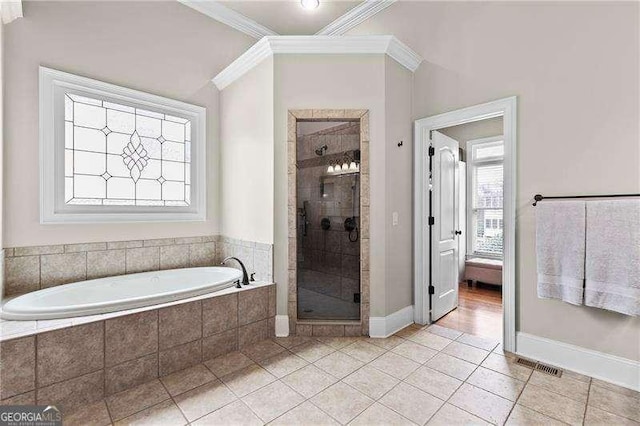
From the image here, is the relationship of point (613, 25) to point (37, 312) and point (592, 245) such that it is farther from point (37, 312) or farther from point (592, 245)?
point (37, 312)

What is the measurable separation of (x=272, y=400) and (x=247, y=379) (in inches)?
12.1

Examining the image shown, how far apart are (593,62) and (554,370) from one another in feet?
7.22

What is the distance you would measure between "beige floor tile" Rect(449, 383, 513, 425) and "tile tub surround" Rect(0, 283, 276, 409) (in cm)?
162

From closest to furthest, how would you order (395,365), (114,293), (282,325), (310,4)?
(395,365) < (114,293) < (282,325) < (310,4)

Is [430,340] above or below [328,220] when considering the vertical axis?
below

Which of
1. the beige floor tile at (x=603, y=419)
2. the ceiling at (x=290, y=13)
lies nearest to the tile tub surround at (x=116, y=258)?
the beige floor tile at (x=603, y=419)

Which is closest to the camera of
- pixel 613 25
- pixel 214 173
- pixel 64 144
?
pixel 613 25

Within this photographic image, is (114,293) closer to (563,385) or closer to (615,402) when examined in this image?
(563,385)

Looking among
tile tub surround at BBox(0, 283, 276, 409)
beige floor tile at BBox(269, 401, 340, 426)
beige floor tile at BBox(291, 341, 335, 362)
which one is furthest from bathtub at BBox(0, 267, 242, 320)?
beige floor tile at BBox(269, 401, 340, 426)

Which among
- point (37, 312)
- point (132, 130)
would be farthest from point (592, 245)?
point (132, 130)

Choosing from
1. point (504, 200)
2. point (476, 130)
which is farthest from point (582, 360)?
point (476, 130)

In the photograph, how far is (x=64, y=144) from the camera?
8.37 ft

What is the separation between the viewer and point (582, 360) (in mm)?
2141

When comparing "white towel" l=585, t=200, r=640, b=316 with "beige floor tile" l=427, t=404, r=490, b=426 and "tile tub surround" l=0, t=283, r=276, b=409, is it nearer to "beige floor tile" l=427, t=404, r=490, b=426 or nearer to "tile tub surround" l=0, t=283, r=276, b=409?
"beige floor tile" l=427, t=404, r=490, b=426
